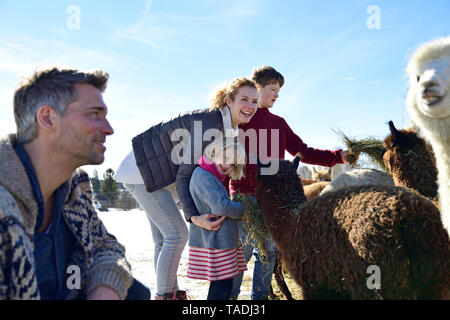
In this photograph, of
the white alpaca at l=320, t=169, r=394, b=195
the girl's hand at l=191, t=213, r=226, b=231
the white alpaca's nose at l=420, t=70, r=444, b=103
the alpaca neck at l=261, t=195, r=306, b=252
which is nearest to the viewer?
the white alpaca's nose at l=420, t=70, r=444, b=103

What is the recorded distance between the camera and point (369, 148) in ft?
13.8

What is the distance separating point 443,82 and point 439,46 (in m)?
0.27

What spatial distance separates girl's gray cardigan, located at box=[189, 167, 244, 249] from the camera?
109 inches

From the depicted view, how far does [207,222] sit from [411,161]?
6.17 feet

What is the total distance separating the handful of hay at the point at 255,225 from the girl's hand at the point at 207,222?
0.29 meters

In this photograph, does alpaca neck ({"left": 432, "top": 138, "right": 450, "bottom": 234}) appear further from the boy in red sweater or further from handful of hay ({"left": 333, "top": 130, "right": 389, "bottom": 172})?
handful of hay ({"left": 333, "top": 130, "right": 389, "bottom": 172})

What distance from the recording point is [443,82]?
188 cm

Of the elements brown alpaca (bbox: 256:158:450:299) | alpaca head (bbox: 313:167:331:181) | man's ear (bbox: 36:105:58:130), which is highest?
alpaca head (bbox: 313:167:331:181)

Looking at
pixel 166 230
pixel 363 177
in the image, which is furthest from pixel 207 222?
pixel 363 177

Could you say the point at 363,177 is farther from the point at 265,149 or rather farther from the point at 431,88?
the point at 431,88

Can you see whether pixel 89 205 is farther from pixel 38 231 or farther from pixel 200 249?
pixel 200 249

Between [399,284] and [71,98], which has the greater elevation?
[71,98]

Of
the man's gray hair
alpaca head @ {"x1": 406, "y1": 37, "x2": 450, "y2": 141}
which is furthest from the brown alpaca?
the man's gray hair
